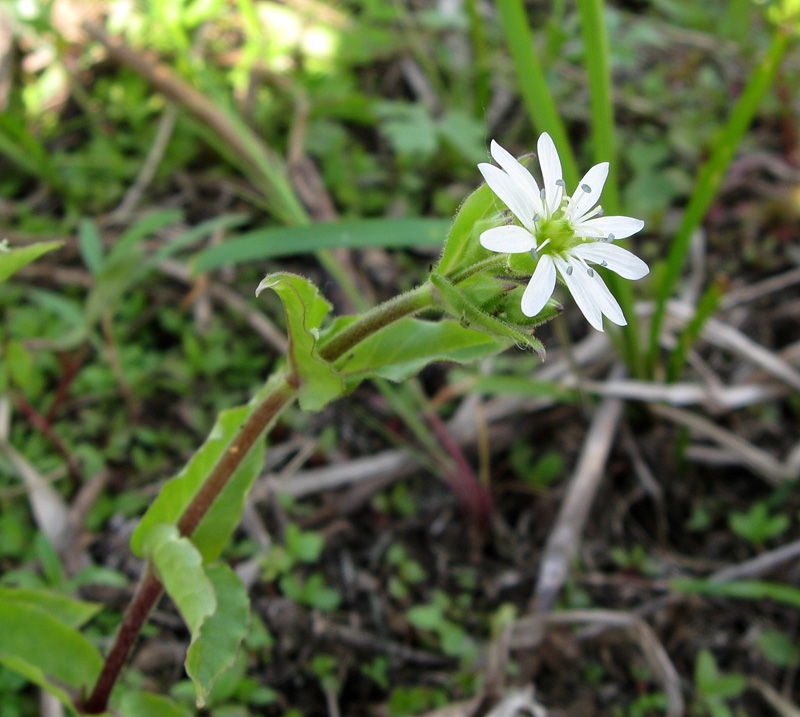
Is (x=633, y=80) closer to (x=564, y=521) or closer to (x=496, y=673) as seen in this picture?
(x=564, y=521)

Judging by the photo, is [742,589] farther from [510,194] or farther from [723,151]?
[510,194]

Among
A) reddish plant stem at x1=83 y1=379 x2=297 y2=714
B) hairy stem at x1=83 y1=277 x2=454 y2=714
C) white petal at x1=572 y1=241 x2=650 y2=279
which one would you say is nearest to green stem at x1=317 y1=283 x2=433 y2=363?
hairy stem at x1=83 y1=277 x2=454 y2=714

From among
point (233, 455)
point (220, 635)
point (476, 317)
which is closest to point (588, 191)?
point (476, 317)

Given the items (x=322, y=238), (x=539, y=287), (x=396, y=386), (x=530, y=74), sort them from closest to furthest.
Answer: (x=539, y=287), (x=322, y=238), (x=530, y=74), (x=396, y=386)

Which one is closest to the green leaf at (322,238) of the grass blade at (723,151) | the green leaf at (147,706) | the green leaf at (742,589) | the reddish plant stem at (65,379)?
the reddish plant stem at (65,379)

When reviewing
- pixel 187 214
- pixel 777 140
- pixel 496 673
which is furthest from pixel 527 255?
pixel 777 140
